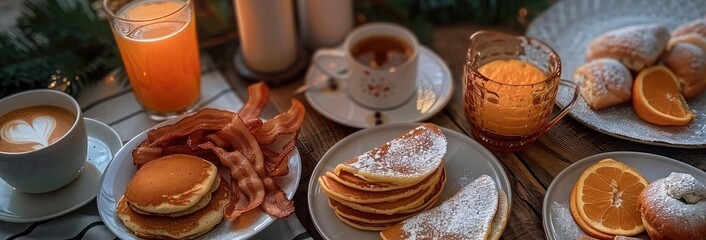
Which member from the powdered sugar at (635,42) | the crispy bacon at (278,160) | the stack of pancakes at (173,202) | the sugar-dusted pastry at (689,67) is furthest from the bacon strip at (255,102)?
the sugar-dusted pastry at (689,67)

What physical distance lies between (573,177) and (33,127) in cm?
96

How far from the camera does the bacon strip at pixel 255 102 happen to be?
1360 millimetres

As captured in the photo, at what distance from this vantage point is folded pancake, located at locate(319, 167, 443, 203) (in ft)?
3.63

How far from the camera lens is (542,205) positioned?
118 cm

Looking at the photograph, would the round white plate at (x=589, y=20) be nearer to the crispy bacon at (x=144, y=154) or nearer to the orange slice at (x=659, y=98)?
the orange slice at (x=659, y=98)

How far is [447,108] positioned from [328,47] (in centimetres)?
36

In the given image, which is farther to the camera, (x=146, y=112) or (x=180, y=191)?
(x=146, y=112)

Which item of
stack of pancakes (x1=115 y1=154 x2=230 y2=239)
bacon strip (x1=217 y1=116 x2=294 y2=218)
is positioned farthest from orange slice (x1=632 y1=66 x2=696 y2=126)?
stack of pancakes (x1=115 y1=154 x2=230 y2=239)

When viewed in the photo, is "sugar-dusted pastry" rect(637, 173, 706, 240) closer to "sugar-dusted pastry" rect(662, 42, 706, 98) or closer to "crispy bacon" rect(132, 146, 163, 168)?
"sugar-dusted pastry" rect(662, 42, 706, 98)

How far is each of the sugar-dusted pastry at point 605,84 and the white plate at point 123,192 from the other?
1.96 feet

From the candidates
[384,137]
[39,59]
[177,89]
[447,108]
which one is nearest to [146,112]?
[177,89]

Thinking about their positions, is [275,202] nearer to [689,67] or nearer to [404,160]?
[404,160]

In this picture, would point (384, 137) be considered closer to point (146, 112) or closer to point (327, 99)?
point (327, 99)

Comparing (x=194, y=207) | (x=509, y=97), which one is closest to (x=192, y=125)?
(x=194, y=207)
